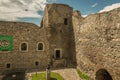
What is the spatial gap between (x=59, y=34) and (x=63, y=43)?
1.36 m

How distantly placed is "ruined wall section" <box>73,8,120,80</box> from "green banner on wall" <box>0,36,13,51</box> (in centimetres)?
826

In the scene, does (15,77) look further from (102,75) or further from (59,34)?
(102,75)

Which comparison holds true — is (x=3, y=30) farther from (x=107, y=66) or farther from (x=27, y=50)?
(x=107, y=66)

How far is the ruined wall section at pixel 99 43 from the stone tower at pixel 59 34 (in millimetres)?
2985

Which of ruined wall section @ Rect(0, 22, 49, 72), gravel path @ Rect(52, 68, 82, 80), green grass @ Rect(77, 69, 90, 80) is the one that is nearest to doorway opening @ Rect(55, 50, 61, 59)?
ruined wall section @ Rect(0, 22, 49, 72)

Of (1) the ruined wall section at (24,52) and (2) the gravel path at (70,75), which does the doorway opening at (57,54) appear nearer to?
(1) the ruined wall section at (24,52)

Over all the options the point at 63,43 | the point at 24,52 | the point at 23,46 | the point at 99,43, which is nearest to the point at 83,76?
the point at 99,43

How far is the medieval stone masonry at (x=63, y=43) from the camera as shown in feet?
38.8

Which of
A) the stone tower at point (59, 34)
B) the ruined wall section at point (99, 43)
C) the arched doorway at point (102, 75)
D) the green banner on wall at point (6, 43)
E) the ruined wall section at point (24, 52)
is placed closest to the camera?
the ruined wall section at point (99, 43)

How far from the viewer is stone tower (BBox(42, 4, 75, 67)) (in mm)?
18609

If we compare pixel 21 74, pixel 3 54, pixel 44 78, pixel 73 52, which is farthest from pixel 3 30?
pixel 73 52

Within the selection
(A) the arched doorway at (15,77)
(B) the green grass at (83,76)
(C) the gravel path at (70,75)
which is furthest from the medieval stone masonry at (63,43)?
(A) the arched doorway at (15,77)

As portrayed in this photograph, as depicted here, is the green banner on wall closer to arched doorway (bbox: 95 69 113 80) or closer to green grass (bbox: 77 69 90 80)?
green grass (bbox: 77 69 90 80)

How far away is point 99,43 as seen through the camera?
1261cm
